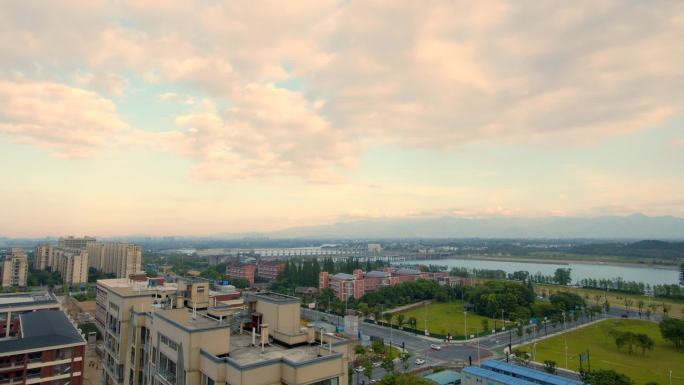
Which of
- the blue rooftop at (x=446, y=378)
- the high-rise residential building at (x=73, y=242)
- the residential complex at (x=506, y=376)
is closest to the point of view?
the residential complex at (x=506, y=376)

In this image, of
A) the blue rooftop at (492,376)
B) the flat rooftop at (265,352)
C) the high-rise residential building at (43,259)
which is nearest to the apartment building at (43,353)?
the flat rooftop at (265,352)

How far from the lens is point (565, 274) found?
91.4 meters

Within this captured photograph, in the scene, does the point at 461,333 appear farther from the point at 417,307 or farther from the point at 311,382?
the point at 311,382

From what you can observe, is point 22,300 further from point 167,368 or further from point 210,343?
point 210,343

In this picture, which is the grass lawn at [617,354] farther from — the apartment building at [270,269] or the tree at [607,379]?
the apartment building at [270,269]

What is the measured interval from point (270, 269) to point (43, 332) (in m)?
75.0

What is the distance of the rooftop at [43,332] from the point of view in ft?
76.7

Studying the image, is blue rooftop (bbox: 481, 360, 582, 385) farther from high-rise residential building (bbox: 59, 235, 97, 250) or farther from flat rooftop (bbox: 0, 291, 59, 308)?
high-rise residential building (bbox: 59, 235, 97, 250)

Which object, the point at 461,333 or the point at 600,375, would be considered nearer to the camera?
the point at 600,375

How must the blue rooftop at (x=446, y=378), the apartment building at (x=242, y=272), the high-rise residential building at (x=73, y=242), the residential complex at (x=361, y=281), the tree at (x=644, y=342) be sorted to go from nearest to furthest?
1. the blue rooftop at (x=446, y=378)
2. the tree at (x=644, y=342)
3. the residential complex at (x=361, y=281)
4. the apartment building at (x=242, y=272)
5. the high-rise residential building at (x=73, y=242)

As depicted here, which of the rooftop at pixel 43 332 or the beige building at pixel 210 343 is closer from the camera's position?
the beige building at pixel 210 343

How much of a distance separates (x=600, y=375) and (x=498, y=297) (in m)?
30.4

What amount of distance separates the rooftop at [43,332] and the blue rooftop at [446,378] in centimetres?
2458

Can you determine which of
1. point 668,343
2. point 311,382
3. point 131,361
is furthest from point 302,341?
point 668,343
